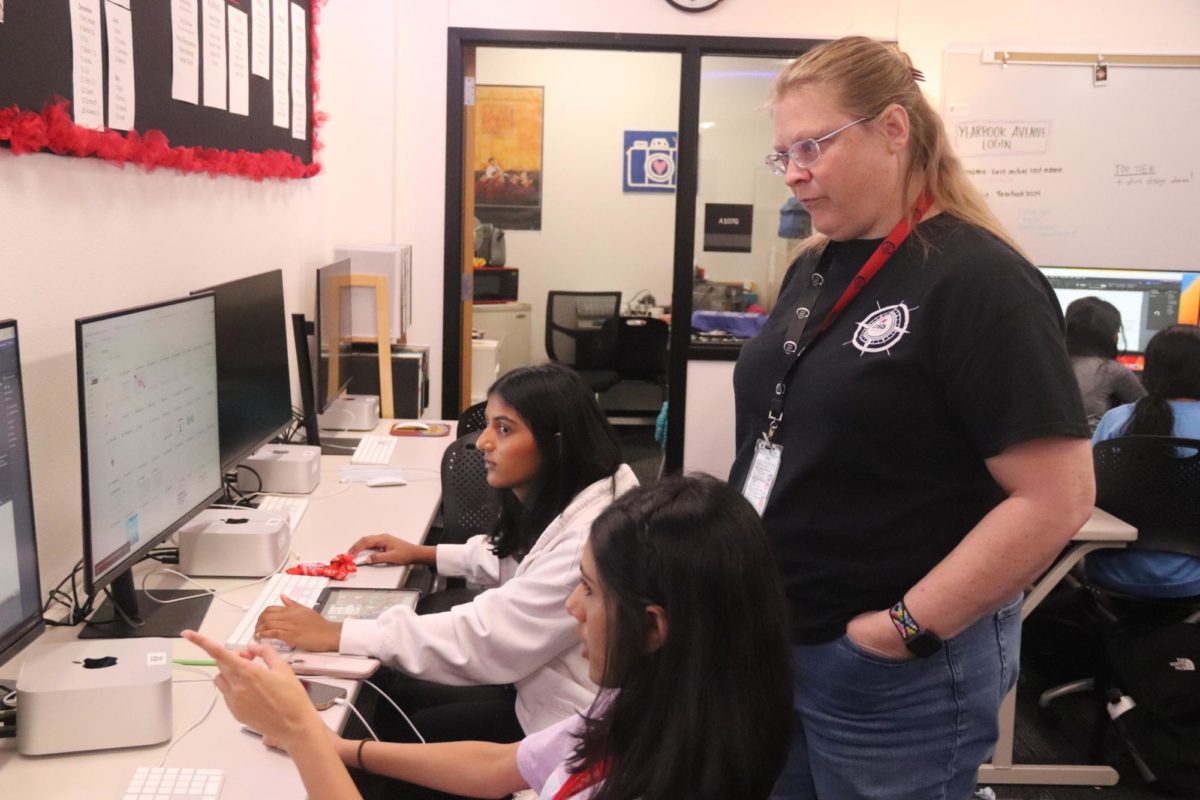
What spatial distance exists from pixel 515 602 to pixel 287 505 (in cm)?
98

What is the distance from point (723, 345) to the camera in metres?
5.02

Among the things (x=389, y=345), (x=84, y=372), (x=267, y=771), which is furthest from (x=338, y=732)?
(x=389, y=345)

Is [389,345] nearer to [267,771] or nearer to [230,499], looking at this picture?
[230,499]

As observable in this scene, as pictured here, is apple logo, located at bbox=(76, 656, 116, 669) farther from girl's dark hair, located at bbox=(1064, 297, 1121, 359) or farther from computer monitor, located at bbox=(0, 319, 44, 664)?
girl's dark hair, located at bbox=(1064, 297, 1121, 359)

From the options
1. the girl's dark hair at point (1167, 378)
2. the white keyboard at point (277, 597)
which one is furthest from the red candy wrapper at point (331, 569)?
the girl's dark hair at point (1167, 378)

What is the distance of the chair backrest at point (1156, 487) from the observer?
2.94m

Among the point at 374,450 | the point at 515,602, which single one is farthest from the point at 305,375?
the point at 515,602

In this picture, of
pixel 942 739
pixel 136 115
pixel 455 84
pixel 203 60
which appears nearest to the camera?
pixel 942 739

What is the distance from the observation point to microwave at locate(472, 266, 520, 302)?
710cm

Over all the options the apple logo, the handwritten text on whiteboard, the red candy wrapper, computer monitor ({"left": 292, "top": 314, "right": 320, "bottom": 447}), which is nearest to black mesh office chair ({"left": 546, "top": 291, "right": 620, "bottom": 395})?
the handwritten text on whiteboard

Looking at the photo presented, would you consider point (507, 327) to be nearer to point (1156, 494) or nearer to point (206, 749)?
point (1156, 494)

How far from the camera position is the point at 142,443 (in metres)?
1.80

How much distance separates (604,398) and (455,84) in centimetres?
295

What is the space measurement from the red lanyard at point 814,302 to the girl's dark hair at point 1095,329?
2866mm
